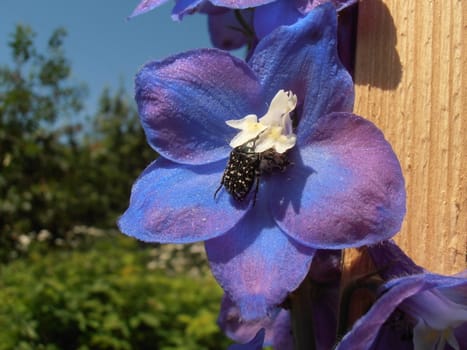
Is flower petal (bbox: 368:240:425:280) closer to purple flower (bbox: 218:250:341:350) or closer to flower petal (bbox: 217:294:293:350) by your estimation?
purple flower (bbox: 218:250:341:350)

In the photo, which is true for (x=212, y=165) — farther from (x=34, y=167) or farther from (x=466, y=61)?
(x=34, y=167)

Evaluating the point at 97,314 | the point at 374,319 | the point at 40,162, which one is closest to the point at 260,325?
the point at 374,319

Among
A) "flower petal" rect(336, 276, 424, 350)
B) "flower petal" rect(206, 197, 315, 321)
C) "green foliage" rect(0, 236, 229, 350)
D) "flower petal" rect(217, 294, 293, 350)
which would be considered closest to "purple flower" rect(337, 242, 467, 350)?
"flower petal" rect(336, 276, 424, 350)

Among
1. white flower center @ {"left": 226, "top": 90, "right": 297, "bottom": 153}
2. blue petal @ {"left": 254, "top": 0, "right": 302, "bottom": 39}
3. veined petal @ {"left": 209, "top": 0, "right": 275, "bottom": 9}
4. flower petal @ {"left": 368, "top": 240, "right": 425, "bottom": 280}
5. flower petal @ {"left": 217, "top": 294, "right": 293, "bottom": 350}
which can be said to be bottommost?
flower petal @ {"left": 217, "top": 294, "right": 293, "bottom": 350}

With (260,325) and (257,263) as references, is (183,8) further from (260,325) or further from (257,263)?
(260,325)

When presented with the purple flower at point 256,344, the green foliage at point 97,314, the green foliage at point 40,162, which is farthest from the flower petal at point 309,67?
the green foliage at point 40,162

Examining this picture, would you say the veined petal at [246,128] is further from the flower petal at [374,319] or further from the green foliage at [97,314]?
the green foliage at [97,314]
